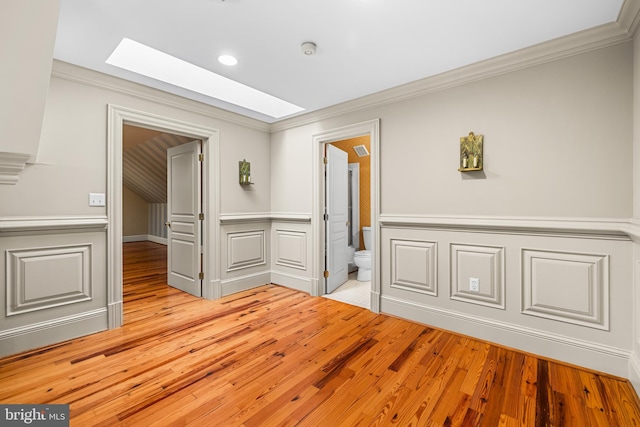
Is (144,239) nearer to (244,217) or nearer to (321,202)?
(244,217)

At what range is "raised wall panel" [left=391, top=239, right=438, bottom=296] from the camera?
288 centimetres

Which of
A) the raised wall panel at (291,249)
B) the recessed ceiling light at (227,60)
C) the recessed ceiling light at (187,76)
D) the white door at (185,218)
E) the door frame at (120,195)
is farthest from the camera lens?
the raised wall panel at (291,249)

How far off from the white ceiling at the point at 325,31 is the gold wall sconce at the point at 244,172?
4.30 ft

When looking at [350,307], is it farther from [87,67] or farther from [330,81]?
[87,67]

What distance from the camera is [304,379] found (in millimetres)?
2014

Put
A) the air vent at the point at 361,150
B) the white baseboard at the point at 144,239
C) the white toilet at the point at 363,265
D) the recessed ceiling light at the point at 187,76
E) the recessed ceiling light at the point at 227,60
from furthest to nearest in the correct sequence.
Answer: the white baseboard at the point at 144,239 → the air vent at the point at 361,150 → the white toilet at the point at 363,265 → the recessed ceiling light at the point at 187,76 → the recessed ceiling light at the point at 227,60

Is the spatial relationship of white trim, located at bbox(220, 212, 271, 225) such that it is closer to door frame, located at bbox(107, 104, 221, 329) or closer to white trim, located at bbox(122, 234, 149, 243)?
door frame, located at bbox(107, 104, 221, 329)

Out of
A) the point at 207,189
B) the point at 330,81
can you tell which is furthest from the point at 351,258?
the point at 330,81

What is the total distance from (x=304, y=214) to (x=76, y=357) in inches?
101

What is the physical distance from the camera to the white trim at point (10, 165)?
819mm

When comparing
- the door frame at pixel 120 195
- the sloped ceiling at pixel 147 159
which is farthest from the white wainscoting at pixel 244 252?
the sloped ceiling at pixel 147 159

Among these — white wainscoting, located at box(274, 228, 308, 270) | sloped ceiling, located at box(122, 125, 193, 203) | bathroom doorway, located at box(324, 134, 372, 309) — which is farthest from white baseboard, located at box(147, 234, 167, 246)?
bathroom doorway, located at box(324, 134, 372, 309)

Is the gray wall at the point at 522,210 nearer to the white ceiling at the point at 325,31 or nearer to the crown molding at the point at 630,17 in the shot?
the crown molding at the point at 630,17
